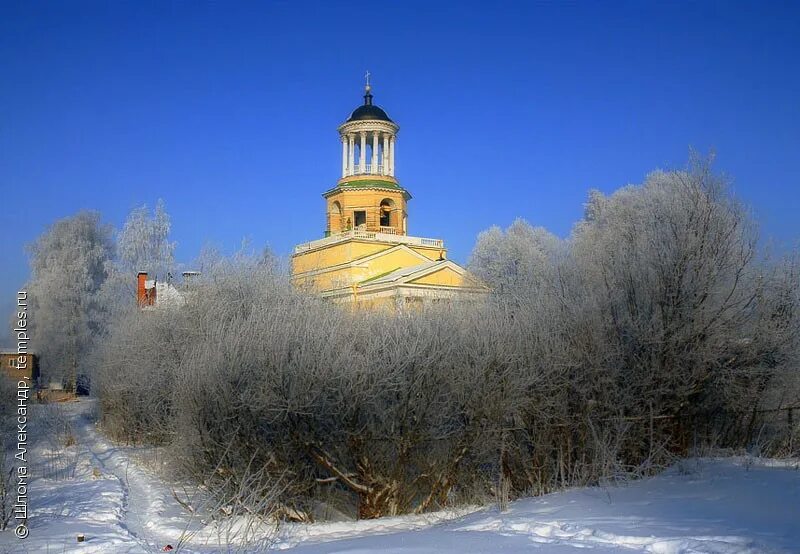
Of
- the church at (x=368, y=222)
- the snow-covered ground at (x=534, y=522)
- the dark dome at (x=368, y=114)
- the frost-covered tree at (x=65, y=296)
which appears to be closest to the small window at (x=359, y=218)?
the church at (x=368, y=222)

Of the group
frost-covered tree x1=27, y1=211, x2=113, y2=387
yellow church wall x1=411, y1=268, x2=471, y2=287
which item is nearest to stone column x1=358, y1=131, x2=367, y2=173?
yellow church wall x1=411, y1=268, x2=471, y2=287

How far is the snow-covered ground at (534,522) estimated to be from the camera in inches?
304

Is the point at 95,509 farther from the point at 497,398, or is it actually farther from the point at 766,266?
the point at 766,266

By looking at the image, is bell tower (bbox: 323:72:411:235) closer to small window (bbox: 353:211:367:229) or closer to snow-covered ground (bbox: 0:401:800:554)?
small window (bbox: 353:211:367:229)

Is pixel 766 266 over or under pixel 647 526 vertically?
over

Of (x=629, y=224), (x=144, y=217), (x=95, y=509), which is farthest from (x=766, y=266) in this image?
(x=144, y=217)

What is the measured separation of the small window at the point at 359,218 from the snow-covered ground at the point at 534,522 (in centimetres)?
1923

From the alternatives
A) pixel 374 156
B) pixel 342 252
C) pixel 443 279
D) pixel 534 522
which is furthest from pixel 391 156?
pixel 534 522

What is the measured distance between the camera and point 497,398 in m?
12.5

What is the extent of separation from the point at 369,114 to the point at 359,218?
4213mm

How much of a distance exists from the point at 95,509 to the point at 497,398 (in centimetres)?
626

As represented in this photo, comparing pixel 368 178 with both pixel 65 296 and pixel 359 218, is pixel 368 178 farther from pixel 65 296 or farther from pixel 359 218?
pixel 65 296

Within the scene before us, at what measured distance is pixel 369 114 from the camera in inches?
1265

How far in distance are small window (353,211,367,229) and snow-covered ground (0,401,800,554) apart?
19225 millimetres
